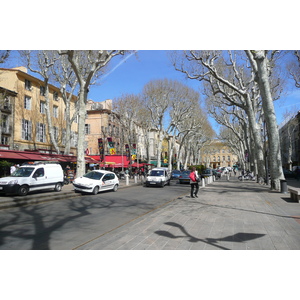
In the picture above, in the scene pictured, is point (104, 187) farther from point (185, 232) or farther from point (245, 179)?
point (245, 179)

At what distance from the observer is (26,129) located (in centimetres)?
2889

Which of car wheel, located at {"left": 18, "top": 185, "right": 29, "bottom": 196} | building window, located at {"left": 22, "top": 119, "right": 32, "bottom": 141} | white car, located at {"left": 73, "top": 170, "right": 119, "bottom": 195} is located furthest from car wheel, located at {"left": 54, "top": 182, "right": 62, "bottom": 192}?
building window, located at {"left": 22, "top": 119, "right": 32, "bottom": 141}

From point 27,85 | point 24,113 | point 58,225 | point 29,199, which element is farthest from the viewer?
point 27,85

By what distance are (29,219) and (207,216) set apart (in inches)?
225

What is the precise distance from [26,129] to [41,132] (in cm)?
251

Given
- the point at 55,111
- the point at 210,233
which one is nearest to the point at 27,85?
the point at 55,111

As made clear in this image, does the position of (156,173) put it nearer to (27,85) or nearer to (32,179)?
(32,179)

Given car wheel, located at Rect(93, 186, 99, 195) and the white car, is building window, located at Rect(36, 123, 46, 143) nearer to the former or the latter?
the white car

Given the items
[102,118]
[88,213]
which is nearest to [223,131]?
[102,118]

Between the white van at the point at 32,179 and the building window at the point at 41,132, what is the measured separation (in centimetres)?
1528

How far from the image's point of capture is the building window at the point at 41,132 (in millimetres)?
30611

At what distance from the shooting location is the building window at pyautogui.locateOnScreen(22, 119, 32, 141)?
28.4 meters

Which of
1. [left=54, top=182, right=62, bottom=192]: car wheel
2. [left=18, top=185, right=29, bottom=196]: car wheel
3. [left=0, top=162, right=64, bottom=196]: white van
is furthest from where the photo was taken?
[left=54, top=182, right=62, bottom=192]: car wheel

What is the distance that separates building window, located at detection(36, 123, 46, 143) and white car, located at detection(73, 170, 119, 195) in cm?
1576
